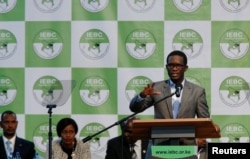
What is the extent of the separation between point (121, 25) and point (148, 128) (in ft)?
7.47

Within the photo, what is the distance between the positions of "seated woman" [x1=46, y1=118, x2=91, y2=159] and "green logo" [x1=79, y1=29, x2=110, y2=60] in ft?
2.41

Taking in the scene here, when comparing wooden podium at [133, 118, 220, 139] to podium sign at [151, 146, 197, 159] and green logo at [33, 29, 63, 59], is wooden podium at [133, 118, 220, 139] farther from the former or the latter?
green logo at [33, 29, 63, 59]

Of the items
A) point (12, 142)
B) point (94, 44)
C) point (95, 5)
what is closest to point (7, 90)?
point (12, 142)

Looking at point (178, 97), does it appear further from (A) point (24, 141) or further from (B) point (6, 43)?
(B) point (6, 43)

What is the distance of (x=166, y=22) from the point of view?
21.5 feet

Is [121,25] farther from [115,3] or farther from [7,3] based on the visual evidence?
[7,3]

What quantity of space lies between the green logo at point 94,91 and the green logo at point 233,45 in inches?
48.8

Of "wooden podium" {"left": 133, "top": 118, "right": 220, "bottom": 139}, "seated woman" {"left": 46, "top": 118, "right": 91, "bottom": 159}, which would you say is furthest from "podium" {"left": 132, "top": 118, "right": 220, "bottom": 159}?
"seated woman" {"left": 46, "top": 118, "right": 91, "bottom": 159}

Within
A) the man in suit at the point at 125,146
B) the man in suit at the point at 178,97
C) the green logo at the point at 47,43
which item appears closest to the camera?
the man in suit at the point at 178,97

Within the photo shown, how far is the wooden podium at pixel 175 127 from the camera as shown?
429 cm

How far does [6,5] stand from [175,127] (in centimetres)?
295

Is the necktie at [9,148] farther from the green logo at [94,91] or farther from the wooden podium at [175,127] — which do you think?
the wooden podium at [175,127]

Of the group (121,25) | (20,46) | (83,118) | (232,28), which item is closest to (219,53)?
(232,28)

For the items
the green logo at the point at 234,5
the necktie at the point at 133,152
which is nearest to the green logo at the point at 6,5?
the necktie at the point at 133,152
